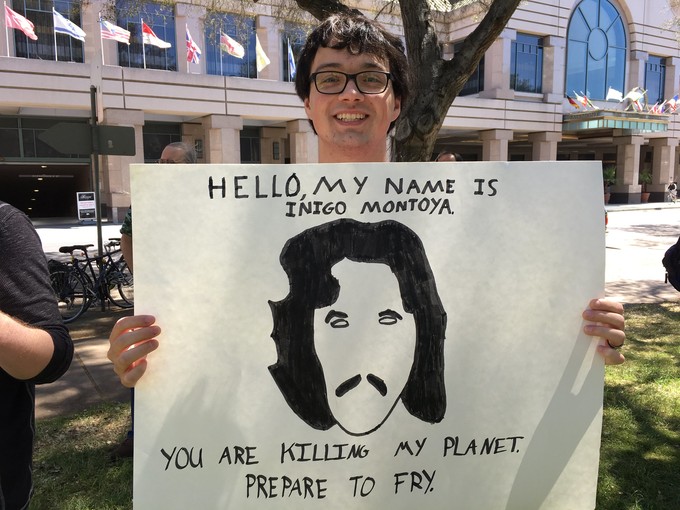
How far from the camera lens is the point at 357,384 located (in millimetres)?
1385

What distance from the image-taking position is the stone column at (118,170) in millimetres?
22328

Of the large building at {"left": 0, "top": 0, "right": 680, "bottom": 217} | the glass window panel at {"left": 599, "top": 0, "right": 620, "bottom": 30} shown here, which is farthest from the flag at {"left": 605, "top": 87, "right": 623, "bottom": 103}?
the glass window panel at {"left": 599, "top": 0, "right": 620, "bottom": 30}

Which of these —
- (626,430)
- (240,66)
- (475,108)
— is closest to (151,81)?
(240,66)

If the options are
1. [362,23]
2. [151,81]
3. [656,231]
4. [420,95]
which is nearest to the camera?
[362,23]

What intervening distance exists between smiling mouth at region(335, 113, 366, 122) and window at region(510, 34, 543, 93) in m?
32.8

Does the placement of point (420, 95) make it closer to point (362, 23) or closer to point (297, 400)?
point (362, 23)

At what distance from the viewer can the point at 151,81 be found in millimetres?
22891

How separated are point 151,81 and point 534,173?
24127 mm

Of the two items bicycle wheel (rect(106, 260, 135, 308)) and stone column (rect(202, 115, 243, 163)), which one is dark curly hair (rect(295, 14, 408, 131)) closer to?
bicycle wheel (rect(106, 260, 135, 308))

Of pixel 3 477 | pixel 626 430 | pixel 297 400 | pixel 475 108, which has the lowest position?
pixel 626 430

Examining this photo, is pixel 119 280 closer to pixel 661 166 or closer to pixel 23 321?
pixel 23 321

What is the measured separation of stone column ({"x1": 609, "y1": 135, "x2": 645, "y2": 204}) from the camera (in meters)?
35.1

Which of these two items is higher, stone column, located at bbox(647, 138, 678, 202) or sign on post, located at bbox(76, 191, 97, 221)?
stone column, located at bbox(647, 138, 678, 202)

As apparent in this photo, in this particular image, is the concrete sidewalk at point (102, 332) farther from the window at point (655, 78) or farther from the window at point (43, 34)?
the window at point (655, 78)
